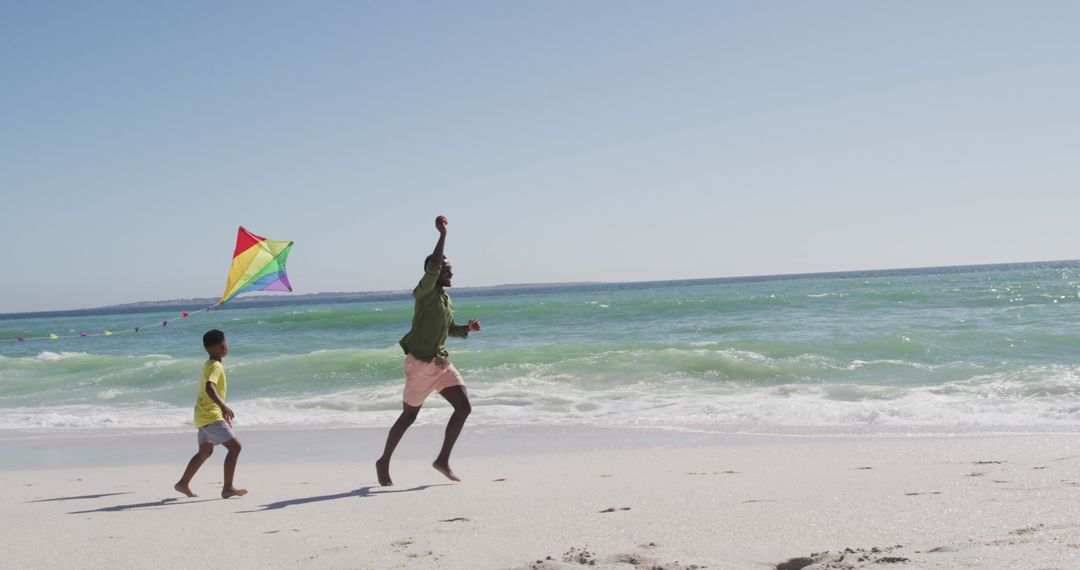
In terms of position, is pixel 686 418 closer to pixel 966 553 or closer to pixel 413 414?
pixel 413 414

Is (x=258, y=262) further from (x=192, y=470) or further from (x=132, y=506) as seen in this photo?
(x=132, y=506)

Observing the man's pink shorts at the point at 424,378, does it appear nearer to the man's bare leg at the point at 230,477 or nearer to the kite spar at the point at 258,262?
the man's bare leg at the point at 230,477

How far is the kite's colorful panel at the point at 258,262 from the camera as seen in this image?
7375 mm

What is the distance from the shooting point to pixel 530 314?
1220 inches

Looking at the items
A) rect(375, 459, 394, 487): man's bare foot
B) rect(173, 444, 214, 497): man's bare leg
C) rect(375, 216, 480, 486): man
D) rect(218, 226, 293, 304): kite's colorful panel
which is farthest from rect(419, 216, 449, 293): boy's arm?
rect(218, 226, 293, 304): kite's colorful panel

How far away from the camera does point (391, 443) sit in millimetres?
5570

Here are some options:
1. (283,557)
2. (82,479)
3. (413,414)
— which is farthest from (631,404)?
(283,557)

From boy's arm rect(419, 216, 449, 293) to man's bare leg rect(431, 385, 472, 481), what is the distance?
0.70 meters

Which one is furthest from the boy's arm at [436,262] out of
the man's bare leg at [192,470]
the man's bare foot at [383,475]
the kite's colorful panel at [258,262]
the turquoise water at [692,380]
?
the turquoise water at [692,380]

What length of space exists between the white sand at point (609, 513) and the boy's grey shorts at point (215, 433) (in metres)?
0.38

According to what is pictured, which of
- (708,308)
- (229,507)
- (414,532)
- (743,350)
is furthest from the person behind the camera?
(708,308)

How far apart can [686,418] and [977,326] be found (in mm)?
10317

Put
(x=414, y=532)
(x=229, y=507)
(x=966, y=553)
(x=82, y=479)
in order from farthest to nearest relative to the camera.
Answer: (x=82, y=479), (x=229, y=507), (x=414, y=532), (x=966, y=553)

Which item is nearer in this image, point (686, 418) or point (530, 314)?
point (686, 418)
